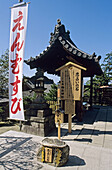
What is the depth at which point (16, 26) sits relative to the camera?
548cm

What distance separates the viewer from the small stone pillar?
616 cm

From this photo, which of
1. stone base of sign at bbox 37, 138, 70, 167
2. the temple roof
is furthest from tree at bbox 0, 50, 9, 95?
stone base of sign at bbox 37, 138, 70, 167

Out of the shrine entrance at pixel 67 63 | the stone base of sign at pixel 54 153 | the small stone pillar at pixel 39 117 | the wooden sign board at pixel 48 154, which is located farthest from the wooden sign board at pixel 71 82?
the wooden sign board at pixel 48 154

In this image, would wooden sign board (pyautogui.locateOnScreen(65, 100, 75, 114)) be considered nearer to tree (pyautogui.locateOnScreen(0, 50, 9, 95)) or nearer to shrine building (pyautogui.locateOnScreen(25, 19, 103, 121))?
shrine building (pyautogui.locateOnScreen(25, 19, 103, 121))

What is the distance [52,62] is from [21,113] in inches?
216

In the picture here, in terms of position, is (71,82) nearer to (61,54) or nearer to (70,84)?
(70,84)

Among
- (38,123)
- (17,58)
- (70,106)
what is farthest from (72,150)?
(17,58)

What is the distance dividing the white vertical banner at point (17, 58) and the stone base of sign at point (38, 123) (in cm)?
130

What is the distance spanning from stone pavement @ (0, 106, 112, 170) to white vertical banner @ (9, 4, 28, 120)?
121 centimetres

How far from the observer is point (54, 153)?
378 cm

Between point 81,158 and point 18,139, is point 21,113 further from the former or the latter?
point 81,158

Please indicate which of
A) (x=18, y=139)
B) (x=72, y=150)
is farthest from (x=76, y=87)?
(x=18, y=139)

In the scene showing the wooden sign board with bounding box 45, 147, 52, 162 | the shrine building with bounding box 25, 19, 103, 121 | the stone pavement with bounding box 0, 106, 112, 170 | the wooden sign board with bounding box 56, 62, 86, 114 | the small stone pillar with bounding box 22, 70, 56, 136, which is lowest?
the stone pavement with bounding box 0, 106, 112, 170

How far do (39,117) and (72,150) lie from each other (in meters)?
2.32
